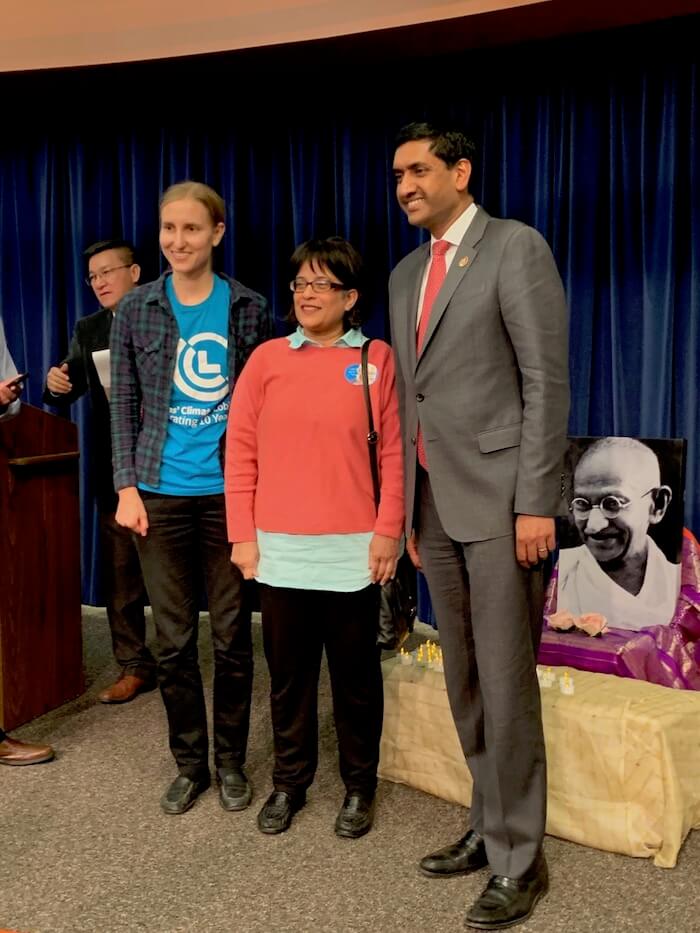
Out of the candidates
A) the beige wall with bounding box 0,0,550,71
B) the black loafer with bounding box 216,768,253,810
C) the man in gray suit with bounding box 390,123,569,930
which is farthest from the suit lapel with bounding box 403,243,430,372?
the beige wall with bounding box 0,0,550,71

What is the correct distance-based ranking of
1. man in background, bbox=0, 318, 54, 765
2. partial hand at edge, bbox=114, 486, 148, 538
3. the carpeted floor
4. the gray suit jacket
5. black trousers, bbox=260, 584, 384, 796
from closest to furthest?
the gray suit jacket, the carpeted floor, black trousers, bbox=260, 584, 384, 796, partial hand at edge, bbox=114, 486, 148, 538, man in background, bbox=0, 318, 54, 765

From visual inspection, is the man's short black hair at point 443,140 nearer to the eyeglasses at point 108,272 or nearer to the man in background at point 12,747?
the man in background at point 12,747

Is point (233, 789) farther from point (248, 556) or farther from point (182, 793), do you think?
point (248, 556)

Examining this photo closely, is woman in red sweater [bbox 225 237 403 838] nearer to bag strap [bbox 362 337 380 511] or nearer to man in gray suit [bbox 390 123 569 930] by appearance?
bag strap [bbox 362 337 380 511]

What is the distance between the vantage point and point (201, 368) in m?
2.21

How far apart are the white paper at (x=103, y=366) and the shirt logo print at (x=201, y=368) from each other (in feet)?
3.18

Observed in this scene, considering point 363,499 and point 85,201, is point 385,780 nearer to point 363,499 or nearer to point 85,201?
point 363,499

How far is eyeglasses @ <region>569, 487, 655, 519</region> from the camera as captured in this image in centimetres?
297

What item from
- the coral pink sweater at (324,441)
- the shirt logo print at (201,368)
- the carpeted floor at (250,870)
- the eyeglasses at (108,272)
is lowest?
the carpeted floor at (250,870)

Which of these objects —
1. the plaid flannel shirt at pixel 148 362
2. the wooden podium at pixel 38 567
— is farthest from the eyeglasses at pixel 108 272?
the plaid flannel shirt at pixel 148 362

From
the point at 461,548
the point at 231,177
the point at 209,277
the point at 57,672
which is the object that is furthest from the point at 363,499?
the point at 231,177

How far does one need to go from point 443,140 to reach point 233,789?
162cm

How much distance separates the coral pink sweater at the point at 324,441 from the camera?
6.60ft

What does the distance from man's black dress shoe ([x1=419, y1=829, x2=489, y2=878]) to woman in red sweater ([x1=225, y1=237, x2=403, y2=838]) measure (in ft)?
0.75
